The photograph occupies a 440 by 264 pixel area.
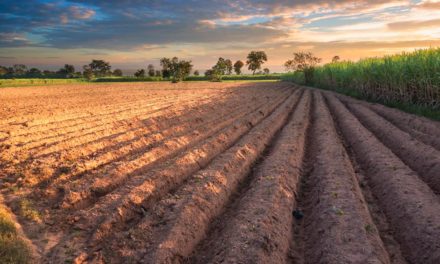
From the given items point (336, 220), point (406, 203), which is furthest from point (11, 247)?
point (406, 203)

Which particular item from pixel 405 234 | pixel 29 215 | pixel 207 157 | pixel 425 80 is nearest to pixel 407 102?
pixel 425 80

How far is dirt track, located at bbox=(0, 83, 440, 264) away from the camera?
471cm

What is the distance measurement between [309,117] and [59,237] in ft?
41.6

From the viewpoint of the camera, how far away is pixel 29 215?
5805mm

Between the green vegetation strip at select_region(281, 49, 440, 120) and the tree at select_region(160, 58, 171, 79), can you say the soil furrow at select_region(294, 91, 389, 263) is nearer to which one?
the green vegetation strip at select_region(281, 49, 440, 120)

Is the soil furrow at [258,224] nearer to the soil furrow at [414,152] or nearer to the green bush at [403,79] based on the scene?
the soil furrow at [414,152]

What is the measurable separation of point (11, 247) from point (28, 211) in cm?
147

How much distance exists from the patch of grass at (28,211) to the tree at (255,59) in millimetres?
121700

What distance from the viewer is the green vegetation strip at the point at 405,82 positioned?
15.4 m

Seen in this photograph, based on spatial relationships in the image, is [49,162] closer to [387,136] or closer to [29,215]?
[29,215]

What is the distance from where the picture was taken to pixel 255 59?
125 meters

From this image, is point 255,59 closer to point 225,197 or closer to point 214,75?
point 214,75

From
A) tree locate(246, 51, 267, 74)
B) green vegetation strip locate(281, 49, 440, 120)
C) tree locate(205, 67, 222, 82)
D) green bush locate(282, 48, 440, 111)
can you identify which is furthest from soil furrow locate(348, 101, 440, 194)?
tree locate(246, 51, 267, 74)

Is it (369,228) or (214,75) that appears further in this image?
(214,75)
